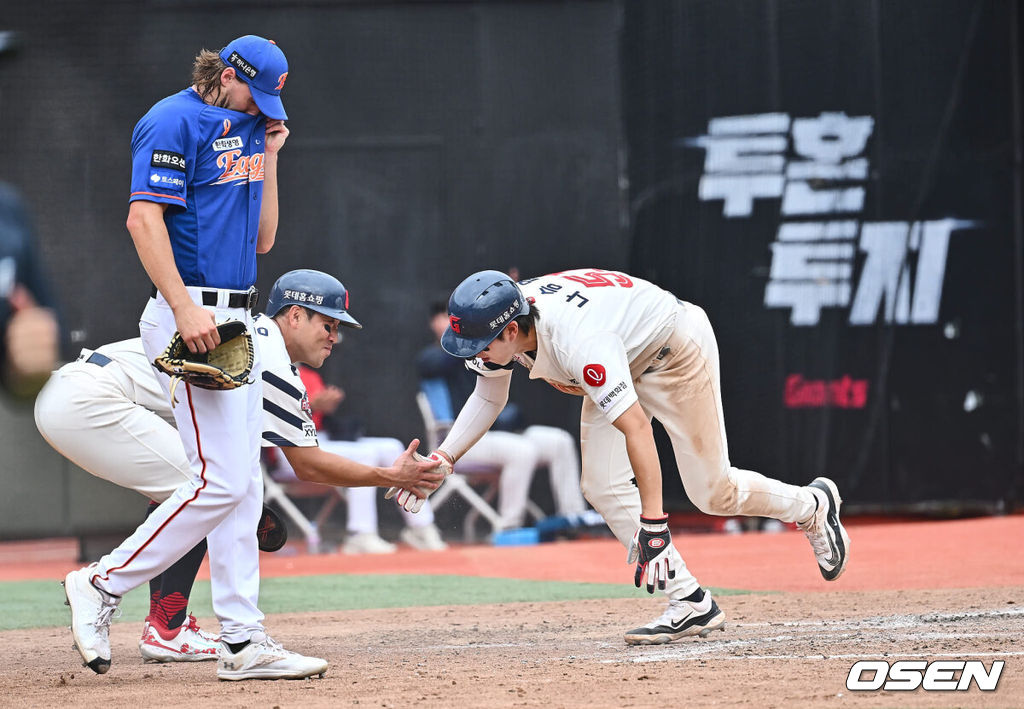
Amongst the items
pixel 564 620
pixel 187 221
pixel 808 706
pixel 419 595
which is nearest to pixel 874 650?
pixel 808 706

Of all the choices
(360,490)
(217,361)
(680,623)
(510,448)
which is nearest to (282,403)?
(217,361)

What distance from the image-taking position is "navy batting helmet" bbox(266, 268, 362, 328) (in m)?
5.33

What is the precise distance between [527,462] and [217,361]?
6296 mm

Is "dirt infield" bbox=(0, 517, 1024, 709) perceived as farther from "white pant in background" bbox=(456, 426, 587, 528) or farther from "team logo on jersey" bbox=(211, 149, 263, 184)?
"white pant in background" bbox=(456, 426, 587, 528)

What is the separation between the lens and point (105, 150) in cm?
1062

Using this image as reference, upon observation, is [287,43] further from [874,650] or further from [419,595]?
[874,650]

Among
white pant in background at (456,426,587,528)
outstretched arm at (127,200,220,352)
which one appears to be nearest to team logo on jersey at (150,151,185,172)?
outstretched arm at (127,200,220,352)

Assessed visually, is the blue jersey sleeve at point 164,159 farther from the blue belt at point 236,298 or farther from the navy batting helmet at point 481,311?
the navy batting helmet at point 481,311

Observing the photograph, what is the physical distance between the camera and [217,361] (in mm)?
4410

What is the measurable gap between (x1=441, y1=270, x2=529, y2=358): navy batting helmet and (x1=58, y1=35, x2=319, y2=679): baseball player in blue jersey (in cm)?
78

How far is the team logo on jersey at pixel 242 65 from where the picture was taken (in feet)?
15.1

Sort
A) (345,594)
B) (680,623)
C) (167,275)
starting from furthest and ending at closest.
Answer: (345,594) → (680,623) → (167,275)

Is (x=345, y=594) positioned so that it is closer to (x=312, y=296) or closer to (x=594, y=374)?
(x=312, y=296)

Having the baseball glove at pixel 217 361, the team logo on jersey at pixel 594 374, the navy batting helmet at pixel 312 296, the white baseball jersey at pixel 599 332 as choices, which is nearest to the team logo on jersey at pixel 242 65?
the baseball glove at pixel 217 361
